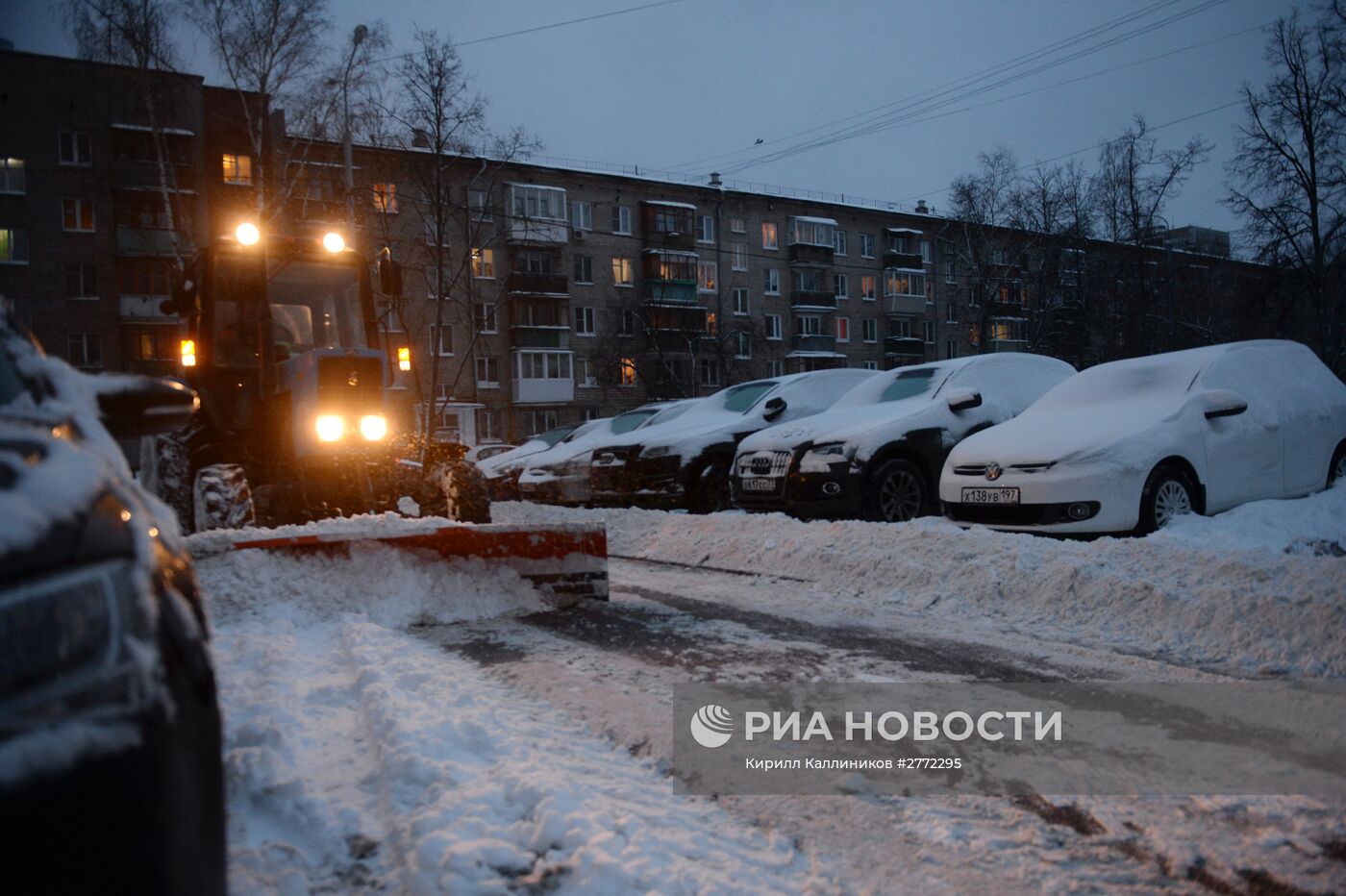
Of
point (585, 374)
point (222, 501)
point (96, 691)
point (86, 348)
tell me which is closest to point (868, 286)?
point (585, 374)

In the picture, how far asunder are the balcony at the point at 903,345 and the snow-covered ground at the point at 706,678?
4703 centimetres

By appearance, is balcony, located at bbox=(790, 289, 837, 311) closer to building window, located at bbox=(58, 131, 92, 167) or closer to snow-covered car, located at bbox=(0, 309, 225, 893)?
building window, located at bbox=(58, 131, 92, 167)

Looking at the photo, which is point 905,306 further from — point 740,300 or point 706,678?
point 706,678

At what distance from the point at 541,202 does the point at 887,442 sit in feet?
124

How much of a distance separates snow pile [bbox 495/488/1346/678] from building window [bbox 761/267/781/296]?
44.0m

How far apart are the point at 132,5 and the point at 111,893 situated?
89.7 ft

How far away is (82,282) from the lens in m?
36.2

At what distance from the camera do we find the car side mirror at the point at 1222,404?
7.21 metres

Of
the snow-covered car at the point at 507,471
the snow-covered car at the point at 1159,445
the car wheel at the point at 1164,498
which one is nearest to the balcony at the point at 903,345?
the snow-covered car at the point at 507,471

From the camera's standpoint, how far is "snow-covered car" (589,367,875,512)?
1144 centimetres

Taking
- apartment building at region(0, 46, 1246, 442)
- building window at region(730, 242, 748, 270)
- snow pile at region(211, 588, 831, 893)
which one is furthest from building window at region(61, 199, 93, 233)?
snow pile at region(211, 588, 831, 893)

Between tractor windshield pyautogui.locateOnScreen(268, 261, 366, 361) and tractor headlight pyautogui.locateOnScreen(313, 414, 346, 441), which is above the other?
tractor windshield pyautogui.locateOnScreen(268, 261, 366, 361)

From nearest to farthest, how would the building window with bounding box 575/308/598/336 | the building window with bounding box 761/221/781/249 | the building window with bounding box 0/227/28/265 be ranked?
the building window with bounding box 0/227/28/265, the building window with bounding box 575/308/598/336, the building window with bounding box 761/221/781/249

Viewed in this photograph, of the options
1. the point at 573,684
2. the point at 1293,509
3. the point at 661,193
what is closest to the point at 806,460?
the point at 1293,509
